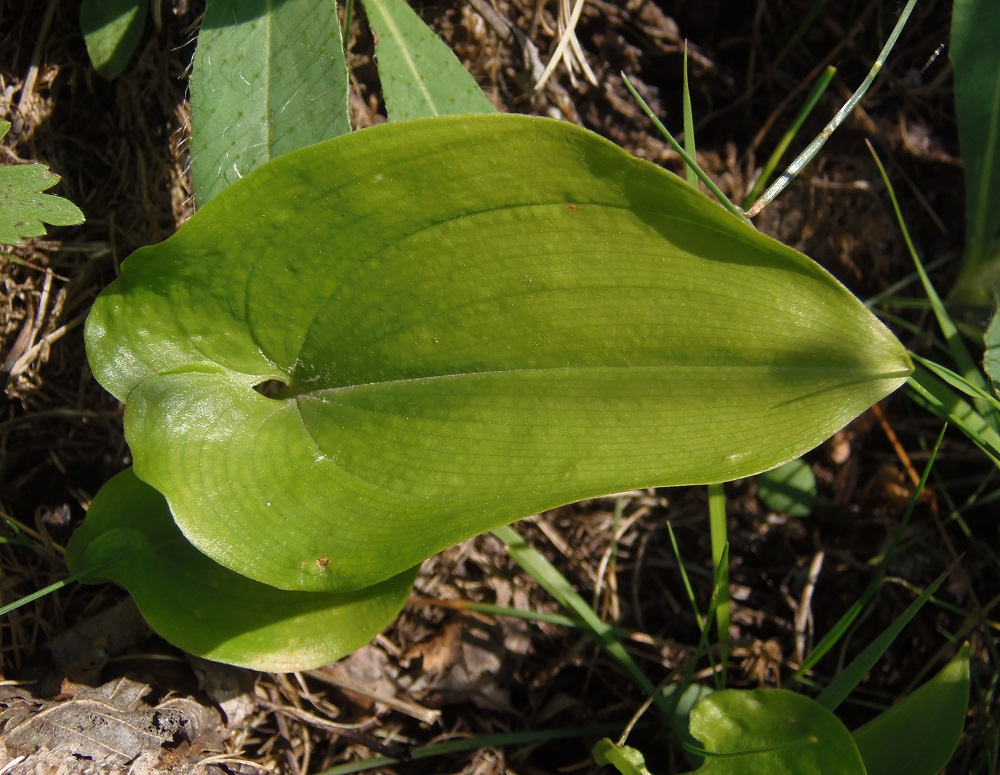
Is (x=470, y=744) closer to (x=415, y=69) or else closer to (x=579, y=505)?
(x=579, y=505)

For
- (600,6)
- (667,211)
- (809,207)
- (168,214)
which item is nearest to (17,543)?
(168,214)

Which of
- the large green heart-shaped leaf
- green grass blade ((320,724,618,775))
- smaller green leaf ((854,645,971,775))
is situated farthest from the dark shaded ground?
the large green heart-shaped leaf

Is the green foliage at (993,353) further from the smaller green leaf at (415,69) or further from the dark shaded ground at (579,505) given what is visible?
the smaller green leaf at (415,69)

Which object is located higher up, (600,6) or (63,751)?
(600,6)

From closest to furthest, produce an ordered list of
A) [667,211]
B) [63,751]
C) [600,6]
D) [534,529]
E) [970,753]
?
[667,211] → [63,751] → [970,753] → [534,529] → [600,6]

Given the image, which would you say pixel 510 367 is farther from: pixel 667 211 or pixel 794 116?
pixel 794 116

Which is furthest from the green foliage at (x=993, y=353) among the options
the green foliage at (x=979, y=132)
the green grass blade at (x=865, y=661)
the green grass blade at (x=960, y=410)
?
the green grass blade at (x=865, y=661)

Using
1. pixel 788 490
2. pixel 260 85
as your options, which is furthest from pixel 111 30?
pixel 788 490
